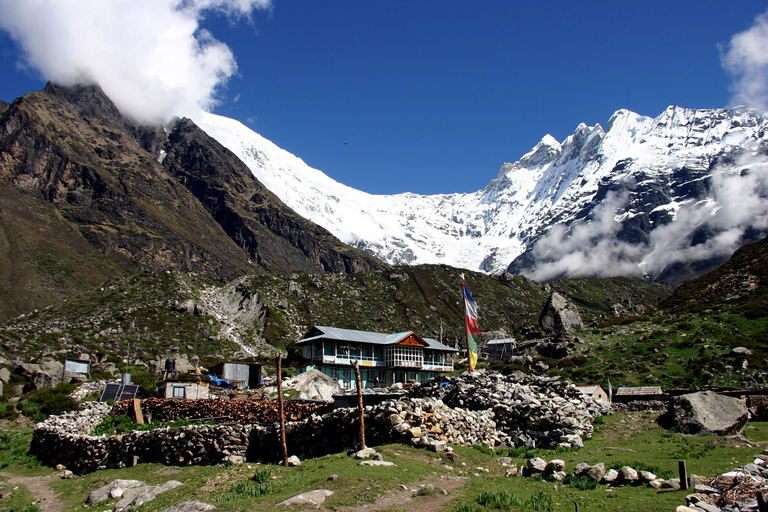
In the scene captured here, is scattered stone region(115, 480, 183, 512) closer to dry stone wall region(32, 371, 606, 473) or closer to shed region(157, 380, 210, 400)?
dry stone wall region(32, 371, 606, 473)

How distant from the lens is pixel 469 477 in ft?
46.9

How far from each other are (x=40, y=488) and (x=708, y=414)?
25.3 metres

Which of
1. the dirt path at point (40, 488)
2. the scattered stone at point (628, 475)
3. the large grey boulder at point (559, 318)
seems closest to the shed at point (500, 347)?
the large grey boulder at point (559, 318)

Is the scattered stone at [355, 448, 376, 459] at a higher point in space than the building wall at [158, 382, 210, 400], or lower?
lower

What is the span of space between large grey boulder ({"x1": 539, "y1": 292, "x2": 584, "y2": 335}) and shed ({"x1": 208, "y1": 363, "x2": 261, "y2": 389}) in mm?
48328

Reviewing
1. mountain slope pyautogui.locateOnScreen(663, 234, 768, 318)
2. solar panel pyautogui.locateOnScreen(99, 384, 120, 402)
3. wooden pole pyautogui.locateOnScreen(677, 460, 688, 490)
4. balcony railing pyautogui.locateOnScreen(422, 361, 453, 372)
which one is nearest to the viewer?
wooden pole pyautogui.locateOnScreen(677, 460, 688, 490)

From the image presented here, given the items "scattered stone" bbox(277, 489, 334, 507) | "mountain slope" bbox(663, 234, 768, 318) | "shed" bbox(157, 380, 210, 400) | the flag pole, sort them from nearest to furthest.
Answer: "scattered stone" bbox(277, 489, 334, 507), the flag pole, "shed" bbox(157, 380, 210, 400), "mountain slope" bbox(663, 234, 768, 318)

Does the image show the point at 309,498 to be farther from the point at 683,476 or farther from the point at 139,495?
the point at 683,476

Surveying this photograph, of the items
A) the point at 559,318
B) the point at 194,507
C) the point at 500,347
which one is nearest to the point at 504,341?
the point at 500,347

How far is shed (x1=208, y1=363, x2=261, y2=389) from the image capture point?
4147 cm

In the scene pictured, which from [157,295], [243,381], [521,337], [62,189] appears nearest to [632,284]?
[521,337]

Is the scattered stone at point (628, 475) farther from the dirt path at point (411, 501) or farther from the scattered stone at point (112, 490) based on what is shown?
the scattered stone at point (112, 490)

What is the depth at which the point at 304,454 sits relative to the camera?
61.4 feet

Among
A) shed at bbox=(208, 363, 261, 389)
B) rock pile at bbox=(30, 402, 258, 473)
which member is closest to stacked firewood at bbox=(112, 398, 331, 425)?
rock pile at bbox=(30, 402, 258, 473)
